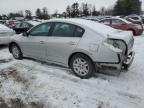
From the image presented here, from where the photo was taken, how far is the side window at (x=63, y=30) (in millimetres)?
5461

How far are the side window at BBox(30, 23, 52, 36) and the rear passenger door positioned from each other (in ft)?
0.79

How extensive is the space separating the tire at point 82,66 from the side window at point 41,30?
1326mm

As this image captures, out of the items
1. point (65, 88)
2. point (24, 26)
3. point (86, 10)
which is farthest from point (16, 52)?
point (86, 10)

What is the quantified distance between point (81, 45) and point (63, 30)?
89 cm

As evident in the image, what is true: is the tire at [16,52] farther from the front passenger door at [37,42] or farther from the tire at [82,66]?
the tire at [82,66]

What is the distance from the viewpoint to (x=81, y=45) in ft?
16.6

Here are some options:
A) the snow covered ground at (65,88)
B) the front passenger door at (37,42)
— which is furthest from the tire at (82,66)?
the front passenger door at (37,42)

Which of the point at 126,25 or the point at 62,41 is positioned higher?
the point at 126,25

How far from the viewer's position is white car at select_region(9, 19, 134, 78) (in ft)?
15.7

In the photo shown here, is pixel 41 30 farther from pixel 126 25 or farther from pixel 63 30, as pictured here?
pixel 126 25

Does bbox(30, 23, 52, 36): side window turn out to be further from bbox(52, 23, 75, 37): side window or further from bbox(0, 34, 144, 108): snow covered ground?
bbox(0, 34, 144, 108): snow covered ground

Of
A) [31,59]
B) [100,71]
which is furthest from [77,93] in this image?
[31,59]

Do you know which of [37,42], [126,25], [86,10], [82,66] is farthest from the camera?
[86,10]

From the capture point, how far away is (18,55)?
7.18m
